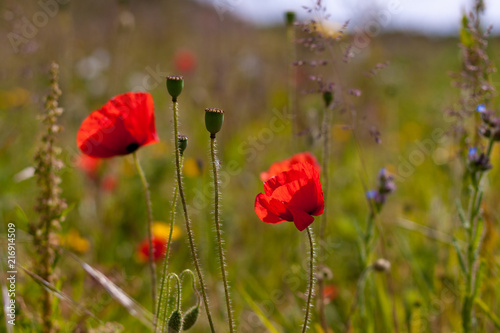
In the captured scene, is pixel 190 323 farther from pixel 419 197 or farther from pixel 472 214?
pixel 419 197

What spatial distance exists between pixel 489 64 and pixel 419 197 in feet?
6.91

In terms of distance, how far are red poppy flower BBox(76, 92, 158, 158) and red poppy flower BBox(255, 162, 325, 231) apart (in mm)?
404

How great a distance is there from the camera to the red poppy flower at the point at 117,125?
128 centimetres

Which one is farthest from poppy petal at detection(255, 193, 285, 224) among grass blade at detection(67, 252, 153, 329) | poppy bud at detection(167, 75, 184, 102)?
grass blade at detection(67, 252, 153, 329)

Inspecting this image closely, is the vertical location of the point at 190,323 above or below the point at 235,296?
above

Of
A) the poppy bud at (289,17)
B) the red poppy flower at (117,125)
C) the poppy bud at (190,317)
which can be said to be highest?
the poppy bud at (289,17)

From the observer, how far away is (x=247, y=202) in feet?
11.4

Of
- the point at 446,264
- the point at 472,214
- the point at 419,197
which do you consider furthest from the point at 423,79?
the point at 472,214

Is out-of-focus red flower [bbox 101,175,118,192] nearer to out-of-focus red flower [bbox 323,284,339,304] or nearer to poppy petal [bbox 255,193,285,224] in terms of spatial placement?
out-of-focus red flower [bbox 323,284,339,304]

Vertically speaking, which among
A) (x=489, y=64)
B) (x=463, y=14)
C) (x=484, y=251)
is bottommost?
(x=484, y=251)

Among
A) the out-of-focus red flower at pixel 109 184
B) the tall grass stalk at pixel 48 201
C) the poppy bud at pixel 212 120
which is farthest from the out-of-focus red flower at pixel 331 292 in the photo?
the out-of-focus red flower at pixel 109 184

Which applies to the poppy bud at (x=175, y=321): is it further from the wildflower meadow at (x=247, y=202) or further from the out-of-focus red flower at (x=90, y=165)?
the out-of-focus red flower at (x=90, y=165)

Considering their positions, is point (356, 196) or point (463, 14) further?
point (356, 196)

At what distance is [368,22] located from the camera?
2742 millimetres
